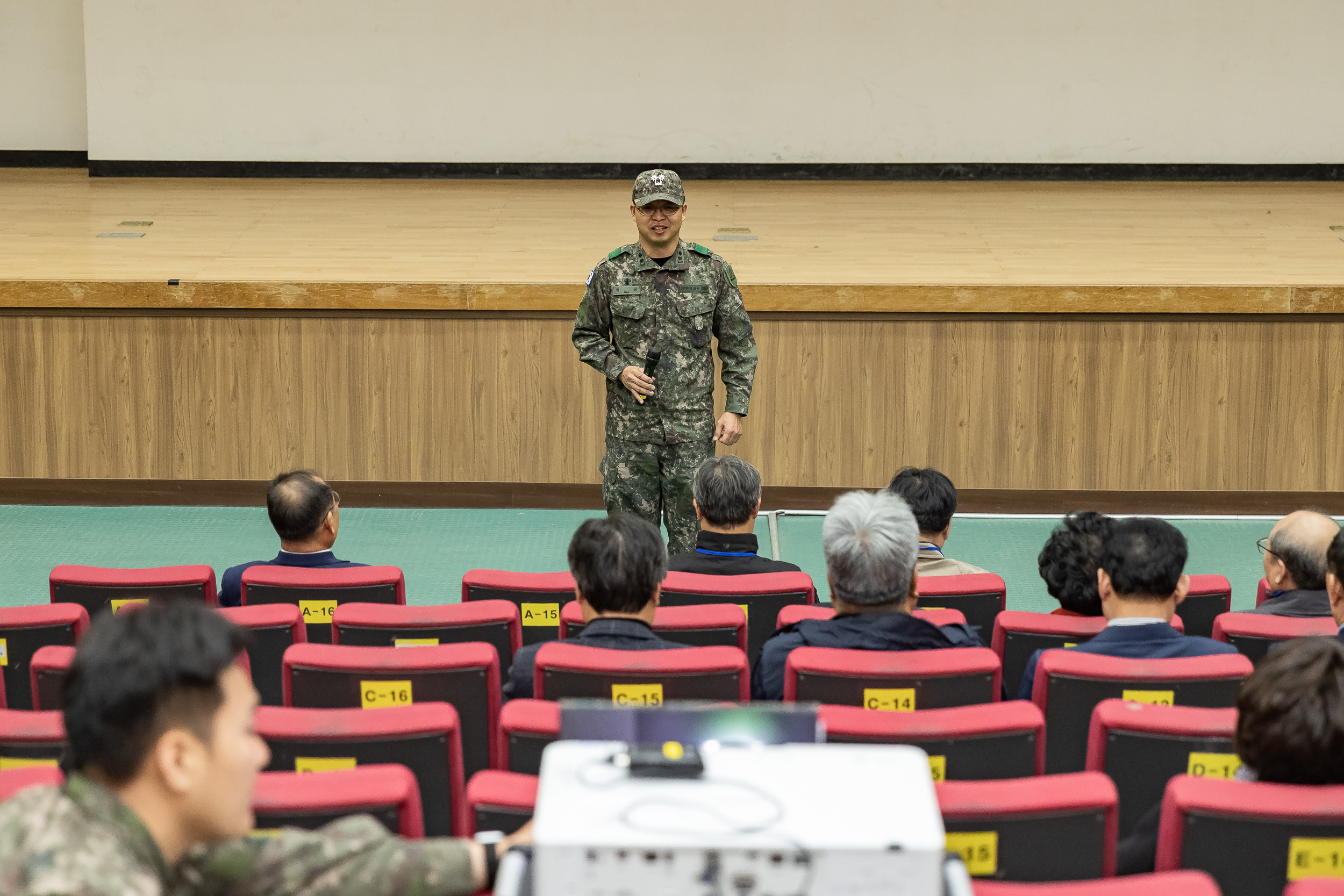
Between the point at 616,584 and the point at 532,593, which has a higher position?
the point at 616,584

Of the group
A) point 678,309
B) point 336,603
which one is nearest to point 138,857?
point 336,603

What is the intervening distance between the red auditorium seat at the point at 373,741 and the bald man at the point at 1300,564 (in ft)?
6.00

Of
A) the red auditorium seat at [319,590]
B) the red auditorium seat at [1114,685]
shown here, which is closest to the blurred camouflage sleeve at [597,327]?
the red auditorium seat at [319,590]

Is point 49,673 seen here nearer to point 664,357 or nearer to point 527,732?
point 527,732

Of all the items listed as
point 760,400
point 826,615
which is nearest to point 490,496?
point 760,400

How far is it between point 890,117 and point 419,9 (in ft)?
9.48

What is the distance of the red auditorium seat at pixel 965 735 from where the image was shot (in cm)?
174

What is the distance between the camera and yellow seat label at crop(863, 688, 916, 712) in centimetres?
206

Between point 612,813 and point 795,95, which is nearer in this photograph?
point 612,813

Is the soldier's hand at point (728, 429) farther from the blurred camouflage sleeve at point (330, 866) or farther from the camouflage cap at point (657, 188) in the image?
the blurred camouflage sleeve at point (330, 866)

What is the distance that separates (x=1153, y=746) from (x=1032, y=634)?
0.73 metres

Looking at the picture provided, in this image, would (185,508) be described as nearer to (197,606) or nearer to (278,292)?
(278,292)

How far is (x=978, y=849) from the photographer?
1.55m

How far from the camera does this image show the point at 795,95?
813 centimetres
